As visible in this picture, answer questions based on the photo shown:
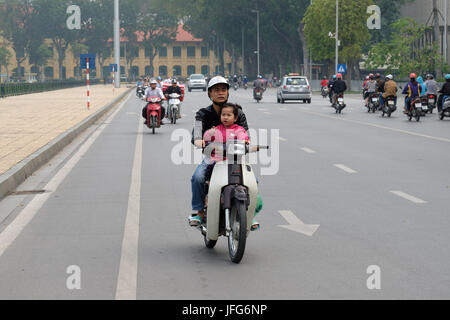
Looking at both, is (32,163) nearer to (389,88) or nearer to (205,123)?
(205,123)

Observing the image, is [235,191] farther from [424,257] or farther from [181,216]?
[181,216]

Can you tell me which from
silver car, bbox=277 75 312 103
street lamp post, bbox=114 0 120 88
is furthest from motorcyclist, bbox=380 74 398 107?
street lamp post, bbox=114 0 120 88

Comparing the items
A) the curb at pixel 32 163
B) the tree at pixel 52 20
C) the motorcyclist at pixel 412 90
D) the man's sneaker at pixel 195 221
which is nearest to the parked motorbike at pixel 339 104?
the motorcyclist at pixel 412 90

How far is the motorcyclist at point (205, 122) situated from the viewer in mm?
7727

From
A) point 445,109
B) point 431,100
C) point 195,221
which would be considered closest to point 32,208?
→ point 195,221

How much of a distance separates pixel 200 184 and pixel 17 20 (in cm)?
12814

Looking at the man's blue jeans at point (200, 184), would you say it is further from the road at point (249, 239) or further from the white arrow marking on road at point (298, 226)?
the white arrow marking on road at point (298, 226)

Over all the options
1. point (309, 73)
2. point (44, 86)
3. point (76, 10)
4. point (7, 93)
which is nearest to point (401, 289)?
point (7, 93)

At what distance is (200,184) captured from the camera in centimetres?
774

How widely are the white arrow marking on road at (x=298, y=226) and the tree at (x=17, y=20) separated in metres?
124

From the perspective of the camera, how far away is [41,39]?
130 m

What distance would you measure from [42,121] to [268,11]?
63.8 meters

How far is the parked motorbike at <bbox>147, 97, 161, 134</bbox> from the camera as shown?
80.2ft

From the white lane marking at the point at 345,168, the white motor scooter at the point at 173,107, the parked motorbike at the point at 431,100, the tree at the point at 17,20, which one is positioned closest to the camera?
the white lane marking at the point at 345,168
